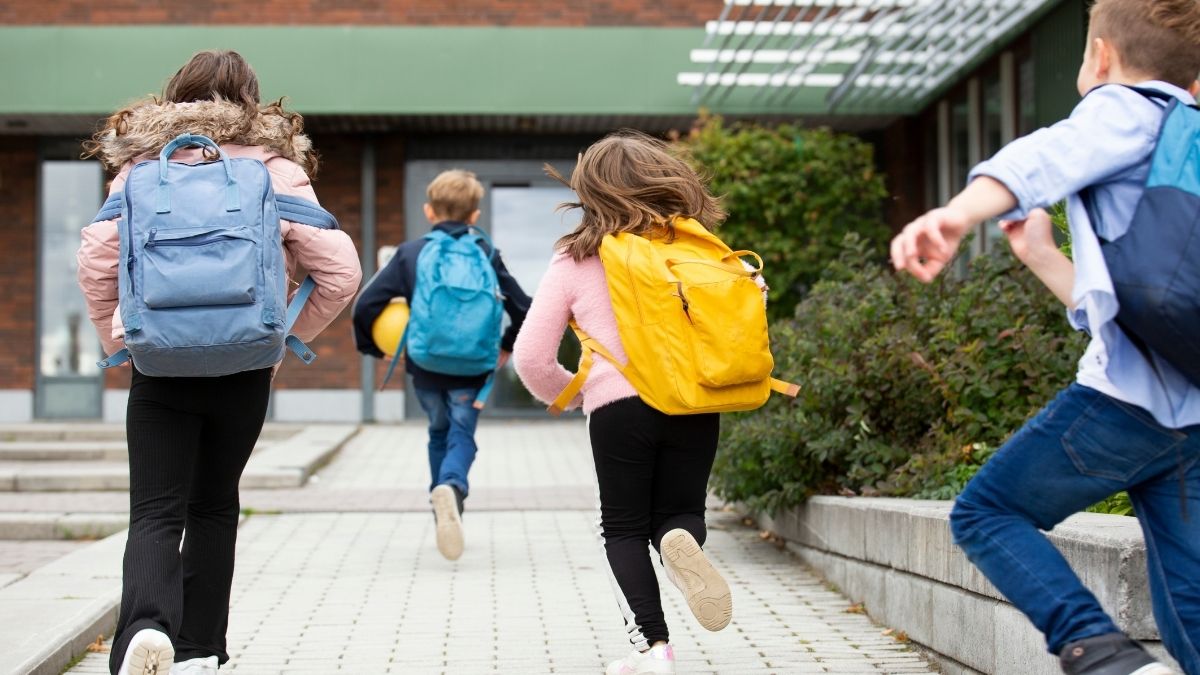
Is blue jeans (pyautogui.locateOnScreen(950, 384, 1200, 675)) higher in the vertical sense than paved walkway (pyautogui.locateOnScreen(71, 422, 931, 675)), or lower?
higher

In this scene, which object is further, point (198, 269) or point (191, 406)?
point (191, 406)

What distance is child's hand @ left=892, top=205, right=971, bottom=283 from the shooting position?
247 cm

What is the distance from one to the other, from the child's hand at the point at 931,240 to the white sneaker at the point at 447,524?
14.0 feet

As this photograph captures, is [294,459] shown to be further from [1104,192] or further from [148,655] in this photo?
[1104,192]

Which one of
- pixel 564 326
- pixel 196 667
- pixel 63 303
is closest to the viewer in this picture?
pixel 196 667

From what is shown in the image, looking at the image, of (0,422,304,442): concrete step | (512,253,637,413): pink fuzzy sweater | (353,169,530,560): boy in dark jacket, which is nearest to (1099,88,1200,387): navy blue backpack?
(512,253,637,413): pink fuzzy sweater

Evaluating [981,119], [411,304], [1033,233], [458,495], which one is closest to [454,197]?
[411,304]

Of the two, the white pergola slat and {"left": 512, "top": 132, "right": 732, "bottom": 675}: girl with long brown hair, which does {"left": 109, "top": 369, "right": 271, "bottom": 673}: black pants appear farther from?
the white pergola slat

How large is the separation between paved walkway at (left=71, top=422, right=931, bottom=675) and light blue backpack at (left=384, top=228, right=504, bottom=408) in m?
1.01

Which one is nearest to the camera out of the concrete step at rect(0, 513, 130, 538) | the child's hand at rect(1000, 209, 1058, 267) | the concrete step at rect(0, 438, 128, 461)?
the child's hand at rect(1000, 209, 1058, 267)

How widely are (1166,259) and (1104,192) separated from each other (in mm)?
216

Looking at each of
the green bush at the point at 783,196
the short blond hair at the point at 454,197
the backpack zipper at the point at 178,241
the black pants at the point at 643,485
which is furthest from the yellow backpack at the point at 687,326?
the green bush at the point at 783,196

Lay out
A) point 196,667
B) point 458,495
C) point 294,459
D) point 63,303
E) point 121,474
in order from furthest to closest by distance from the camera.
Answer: point 63,303
point 294,459
point 121,474
point 458,495
point 196,667

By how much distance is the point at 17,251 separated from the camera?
56.6ft
